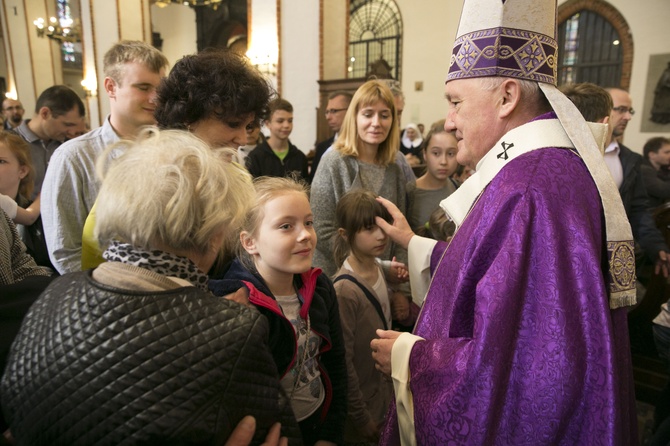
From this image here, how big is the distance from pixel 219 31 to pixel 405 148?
35.1 ft

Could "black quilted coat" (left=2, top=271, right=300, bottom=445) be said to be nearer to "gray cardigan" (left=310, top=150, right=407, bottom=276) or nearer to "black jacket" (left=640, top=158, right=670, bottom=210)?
"gray cardigan" (left=310, top=150, right=407, bottom=276)

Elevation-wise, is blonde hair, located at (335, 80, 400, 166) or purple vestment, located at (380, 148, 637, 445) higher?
blonde hair, located at (335, 80, 400, 166)

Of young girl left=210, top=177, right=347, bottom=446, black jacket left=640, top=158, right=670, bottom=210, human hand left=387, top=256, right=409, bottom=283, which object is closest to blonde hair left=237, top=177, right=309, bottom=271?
young girl left=210, top=177, right=347, bottom=446

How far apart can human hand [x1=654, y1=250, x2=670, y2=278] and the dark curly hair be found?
2681mm

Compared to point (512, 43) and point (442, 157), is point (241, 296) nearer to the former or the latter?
point (512, 43)

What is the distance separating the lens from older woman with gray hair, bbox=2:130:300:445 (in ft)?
2.49

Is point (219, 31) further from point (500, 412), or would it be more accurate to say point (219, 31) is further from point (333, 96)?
point (500, 412)

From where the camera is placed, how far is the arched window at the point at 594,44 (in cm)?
956

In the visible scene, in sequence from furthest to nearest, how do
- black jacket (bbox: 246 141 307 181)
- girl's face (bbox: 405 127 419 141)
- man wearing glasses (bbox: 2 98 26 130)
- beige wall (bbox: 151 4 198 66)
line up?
beige wall (bbox: 151 4 198 66) → girl's face (bbox: 405 127 419 141) → man wearing glasses (bbox: 2 98 26 130) → black jacket (bbox: 246 141 307 181)

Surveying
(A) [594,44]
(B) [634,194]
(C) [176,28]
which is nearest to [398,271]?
(B) [634,194]

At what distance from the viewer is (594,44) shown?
10039 mm

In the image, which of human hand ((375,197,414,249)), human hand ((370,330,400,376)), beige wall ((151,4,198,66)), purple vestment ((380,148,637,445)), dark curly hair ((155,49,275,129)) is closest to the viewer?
purple vestment ((380,148,637,445))

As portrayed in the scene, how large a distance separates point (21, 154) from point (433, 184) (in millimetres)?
2363

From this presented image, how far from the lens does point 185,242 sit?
89cm
